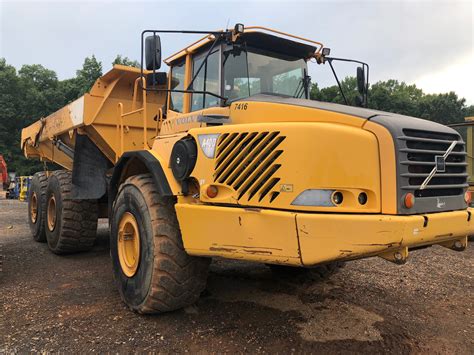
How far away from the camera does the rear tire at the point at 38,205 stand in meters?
7.43

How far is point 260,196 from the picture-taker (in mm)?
3010

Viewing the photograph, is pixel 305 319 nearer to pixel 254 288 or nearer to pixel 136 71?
pixel 254 288

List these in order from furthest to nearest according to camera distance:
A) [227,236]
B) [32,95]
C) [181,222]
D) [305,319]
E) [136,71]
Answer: [32,95], [136,71], [305,319], [181,222], [227,236]

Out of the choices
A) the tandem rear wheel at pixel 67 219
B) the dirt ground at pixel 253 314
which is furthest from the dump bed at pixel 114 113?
the dirt ground at pixel 253 314

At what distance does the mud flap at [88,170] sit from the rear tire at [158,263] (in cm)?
253

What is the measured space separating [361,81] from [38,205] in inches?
231

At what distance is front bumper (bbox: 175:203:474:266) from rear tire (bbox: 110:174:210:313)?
0.31 m

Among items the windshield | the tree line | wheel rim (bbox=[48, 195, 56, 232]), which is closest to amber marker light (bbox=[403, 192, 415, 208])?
the windshield

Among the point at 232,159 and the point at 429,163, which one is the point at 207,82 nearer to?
the point at 232,159

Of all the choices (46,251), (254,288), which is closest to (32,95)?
(46,251)

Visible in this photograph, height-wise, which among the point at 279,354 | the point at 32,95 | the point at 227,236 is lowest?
the point at 279,354

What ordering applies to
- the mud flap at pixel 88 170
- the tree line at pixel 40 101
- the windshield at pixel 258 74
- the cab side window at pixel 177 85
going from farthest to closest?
the tree line at pixel 40 101 → the mud flap at pixel 88 170 → the cab side window at pixel 177 85 → the windshield at pixel 258 74

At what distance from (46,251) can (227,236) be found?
16.4 ft

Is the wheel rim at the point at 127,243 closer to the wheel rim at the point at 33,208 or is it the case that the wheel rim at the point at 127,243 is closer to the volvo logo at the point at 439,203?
the volvo logo at the point at 439,203
